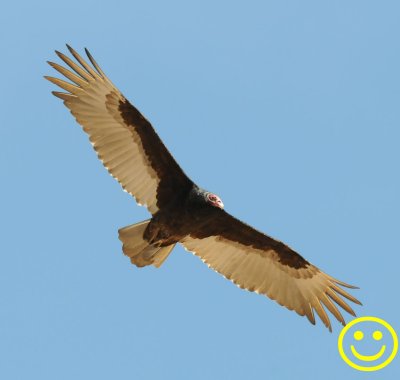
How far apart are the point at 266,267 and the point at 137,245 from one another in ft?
6.66

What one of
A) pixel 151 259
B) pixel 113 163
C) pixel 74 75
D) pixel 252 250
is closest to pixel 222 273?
pixel 252 250

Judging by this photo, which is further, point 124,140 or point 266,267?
point 266,267

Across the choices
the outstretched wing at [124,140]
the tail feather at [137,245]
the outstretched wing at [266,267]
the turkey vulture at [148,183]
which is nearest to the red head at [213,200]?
the turkey vulture at [148,183]

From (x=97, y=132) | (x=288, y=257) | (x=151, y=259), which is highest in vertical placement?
(x=288, y=257)

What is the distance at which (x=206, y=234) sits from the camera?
1149cm

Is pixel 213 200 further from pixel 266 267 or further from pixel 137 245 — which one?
pixel 266 267

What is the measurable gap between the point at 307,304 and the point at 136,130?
10.8 feet

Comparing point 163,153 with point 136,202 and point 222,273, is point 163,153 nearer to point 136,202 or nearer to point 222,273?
point 136,202

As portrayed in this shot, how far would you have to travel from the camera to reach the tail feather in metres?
10.7

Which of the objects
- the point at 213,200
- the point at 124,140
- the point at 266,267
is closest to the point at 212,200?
the point at 213,200

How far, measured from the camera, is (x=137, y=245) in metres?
10.8

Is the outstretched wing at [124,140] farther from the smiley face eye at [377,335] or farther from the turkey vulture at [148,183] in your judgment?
the smiley face eye at [377,335]

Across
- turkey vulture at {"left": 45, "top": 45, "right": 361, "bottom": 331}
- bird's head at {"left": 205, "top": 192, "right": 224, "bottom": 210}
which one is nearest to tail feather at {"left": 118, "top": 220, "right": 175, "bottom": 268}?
turkey vulture at {"left": 45, "top": 45, "right": 361, "bottom": 331}

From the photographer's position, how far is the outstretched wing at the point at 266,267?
11.5m
